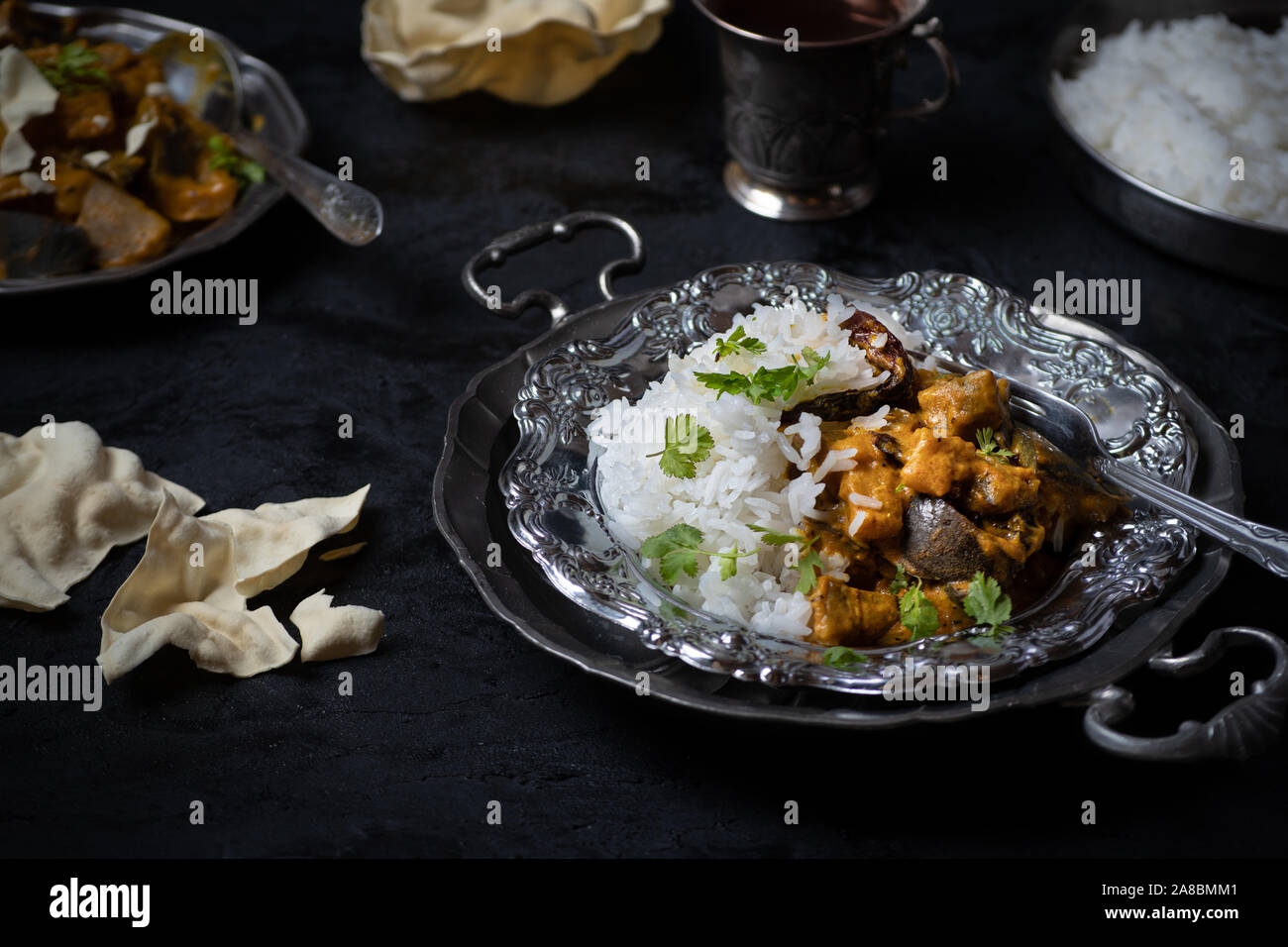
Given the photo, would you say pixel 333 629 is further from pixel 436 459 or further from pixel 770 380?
pixel 770 380

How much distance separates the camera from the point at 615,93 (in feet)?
12.8

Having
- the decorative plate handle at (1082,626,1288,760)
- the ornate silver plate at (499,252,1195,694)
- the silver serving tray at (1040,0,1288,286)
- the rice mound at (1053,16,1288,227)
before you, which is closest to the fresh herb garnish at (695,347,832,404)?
the ornate silver plate at (499,252,1195,694)

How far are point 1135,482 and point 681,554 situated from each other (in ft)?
2.74

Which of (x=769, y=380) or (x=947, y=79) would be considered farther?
(x=947, y=79)

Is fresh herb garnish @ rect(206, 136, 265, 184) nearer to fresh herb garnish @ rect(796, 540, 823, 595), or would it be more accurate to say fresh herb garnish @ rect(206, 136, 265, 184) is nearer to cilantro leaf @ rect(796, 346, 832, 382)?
cilantro leaf @ rect(796, 346, 832, 382)

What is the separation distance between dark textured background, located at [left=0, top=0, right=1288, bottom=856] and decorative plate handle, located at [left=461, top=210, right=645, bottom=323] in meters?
0.35

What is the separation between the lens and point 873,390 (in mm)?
2234

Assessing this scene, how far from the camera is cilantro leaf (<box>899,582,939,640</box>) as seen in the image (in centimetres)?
201

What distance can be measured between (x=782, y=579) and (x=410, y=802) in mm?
733

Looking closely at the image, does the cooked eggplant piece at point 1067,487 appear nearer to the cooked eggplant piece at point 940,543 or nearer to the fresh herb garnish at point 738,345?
the cooked eggplant piece at point 940,543

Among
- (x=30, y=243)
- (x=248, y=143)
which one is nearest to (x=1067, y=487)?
(x=248, y=143)

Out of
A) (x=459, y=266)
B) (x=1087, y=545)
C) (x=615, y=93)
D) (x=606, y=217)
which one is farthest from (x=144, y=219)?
(x=1087, y=545)

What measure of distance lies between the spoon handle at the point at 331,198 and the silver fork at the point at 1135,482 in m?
1.63

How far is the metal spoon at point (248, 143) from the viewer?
3.09 m
